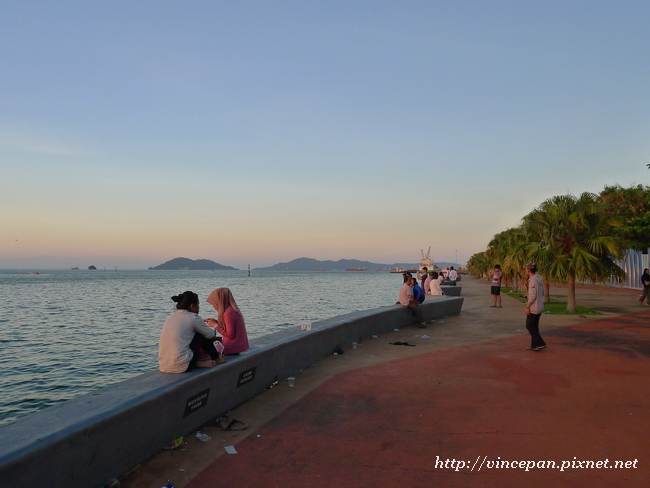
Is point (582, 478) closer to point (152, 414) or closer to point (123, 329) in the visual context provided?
point (152, 414)

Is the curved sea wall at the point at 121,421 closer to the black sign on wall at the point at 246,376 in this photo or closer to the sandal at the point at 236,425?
the black sign on wall at the point at 246,376

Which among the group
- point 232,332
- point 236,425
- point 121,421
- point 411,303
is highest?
point 232,332

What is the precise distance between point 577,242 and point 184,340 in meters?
17.1

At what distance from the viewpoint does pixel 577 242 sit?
60.7 feet

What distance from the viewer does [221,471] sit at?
14.8 ft

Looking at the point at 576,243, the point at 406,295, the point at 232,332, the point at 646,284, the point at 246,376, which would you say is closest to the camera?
the point at 246,376

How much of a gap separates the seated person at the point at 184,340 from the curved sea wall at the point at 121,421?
0.48 ft

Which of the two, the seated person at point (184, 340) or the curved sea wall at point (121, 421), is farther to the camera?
the seated person at point (184, 340)

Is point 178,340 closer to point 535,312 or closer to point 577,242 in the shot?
point 535,312

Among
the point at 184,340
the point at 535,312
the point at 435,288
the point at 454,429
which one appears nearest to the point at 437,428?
the point at 454,429

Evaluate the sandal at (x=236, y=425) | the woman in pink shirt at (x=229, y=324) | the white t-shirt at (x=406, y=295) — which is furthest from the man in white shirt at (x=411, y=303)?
the sandal at (x=236, y=425)

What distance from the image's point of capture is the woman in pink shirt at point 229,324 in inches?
266

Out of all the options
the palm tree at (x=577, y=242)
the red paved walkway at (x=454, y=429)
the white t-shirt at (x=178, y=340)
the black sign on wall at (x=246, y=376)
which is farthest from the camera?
the palm tree at (x=577, y=242)

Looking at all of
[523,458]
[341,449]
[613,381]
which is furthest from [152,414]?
[613,381]
